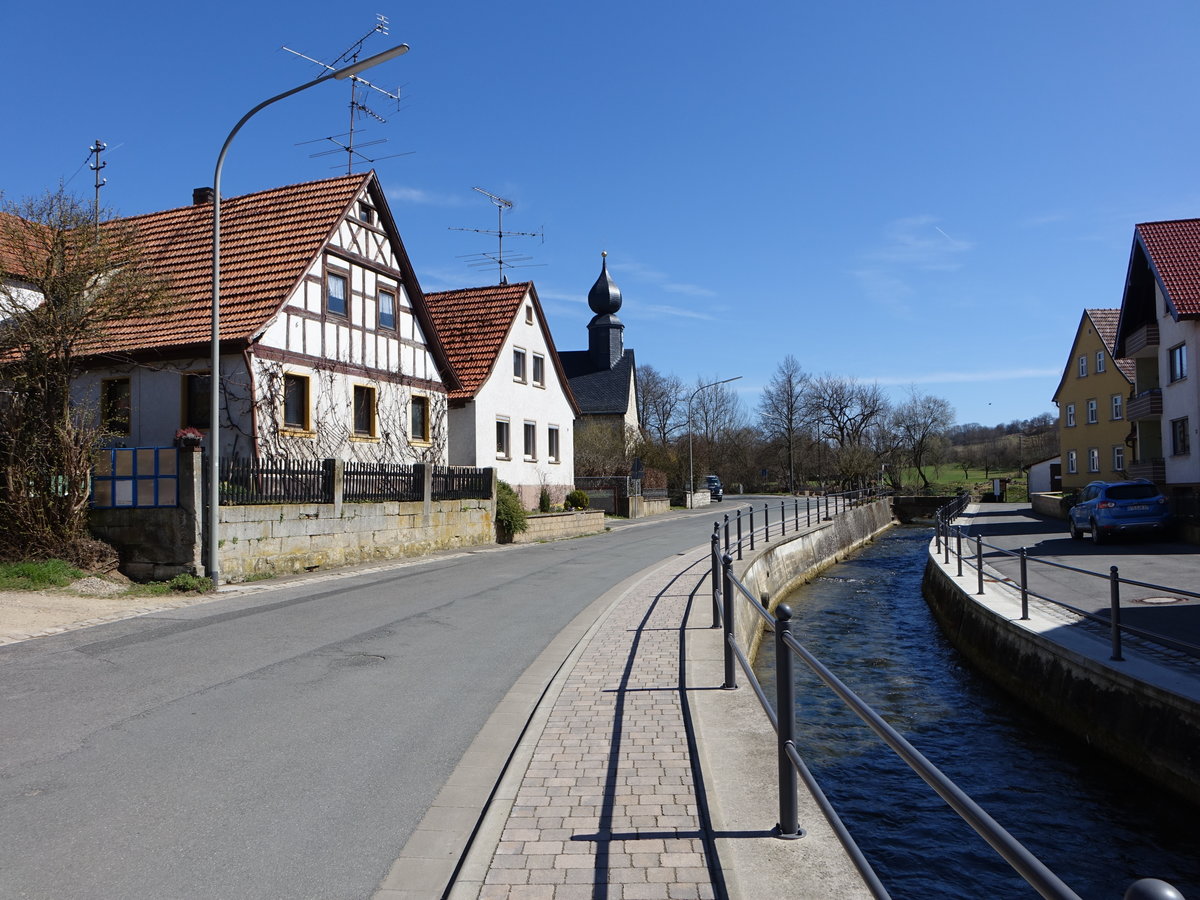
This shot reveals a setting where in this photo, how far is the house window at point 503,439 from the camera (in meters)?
33.8

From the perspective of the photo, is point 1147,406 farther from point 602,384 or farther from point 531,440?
point 602,384

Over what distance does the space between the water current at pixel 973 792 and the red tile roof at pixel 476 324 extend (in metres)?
20.7

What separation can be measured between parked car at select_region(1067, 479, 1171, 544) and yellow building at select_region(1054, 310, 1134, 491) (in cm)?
1998

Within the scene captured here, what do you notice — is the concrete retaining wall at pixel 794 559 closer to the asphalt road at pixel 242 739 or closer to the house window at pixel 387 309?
the asphalt road at pixel 242 739

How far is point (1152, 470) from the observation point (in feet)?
104

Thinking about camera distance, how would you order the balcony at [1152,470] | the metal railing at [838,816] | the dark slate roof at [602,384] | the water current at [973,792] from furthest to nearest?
the dark slate roof at [602,384] → the balcony at [1152,470] → the water current at [973,792] → the metal railing at [838,816]

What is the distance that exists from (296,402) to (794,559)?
1352 centimetres

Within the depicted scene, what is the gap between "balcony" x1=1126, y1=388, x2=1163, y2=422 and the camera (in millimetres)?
32312

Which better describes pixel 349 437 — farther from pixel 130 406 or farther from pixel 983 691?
pixel 983 691

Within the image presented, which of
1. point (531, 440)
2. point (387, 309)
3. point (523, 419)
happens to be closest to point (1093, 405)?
point (531, 440)

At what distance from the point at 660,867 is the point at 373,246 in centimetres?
2453

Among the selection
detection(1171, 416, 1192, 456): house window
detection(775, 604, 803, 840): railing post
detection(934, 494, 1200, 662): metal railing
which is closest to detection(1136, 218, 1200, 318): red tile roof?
detection(1171, 416, 1192, 456): house window

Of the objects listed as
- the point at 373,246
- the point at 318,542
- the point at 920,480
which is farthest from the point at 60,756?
the point at 920,480

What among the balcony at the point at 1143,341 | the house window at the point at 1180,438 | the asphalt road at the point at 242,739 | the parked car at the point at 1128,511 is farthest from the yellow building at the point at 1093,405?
the asphalt road at the point at 242,739
